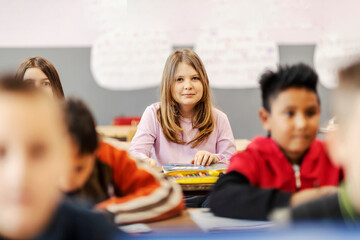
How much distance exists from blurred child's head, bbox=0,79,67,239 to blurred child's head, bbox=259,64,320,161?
63 cm

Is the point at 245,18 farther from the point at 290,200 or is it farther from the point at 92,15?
the point at 290,200

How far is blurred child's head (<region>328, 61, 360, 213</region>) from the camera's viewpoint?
0.65 meters

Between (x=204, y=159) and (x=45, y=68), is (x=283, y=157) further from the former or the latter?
(x=45, y=68)

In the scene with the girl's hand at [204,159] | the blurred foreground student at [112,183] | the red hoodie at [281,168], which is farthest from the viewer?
the girl's hand at [204,159]

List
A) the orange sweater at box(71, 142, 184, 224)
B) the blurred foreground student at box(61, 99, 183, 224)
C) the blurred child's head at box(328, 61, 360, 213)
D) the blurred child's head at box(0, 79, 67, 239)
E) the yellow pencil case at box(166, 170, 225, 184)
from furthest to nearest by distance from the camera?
the yellow pencil case at box(166, 170, 225, 184) < the orange sweater at box(71, 142, 184, 224) < the blurred foreground student at box(61, 99, 183, 224) < the blurred child's head at box(328, 61, 360, 213) < the blurred child's head at box(0, 79, 67, 239)

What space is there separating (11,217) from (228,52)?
403 centimetres

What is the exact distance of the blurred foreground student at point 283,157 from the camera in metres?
1.01

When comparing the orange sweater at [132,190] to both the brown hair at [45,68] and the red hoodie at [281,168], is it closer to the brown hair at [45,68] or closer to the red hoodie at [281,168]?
the red hoodie at [281,168]

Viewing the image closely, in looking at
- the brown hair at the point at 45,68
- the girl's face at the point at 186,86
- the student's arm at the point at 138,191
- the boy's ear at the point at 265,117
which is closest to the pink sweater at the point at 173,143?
the girl's face at the point at 186,86

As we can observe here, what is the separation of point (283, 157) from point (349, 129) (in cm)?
41

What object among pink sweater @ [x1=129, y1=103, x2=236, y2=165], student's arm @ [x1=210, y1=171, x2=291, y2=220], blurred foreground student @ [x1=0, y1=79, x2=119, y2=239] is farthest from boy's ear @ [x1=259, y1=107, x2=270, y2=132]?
pink sweater @ [x1=129, y1=103, x2=236, y2=165]

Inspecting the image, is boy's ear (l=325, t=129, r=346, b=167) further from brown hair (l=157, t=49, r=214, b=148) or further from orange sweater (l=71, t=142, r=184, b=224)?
brown hair (l=157, t=49, r=214, b=148)

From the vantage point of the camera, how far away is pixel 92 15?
14.1 ft

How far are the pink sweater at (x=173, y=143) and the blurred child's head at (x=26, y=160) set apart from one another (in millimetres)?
1564
